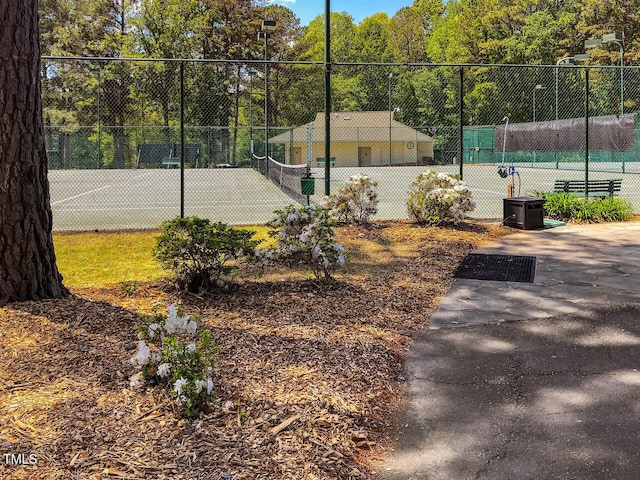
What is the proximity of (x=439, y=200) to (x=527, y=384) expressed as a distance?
5.67 m

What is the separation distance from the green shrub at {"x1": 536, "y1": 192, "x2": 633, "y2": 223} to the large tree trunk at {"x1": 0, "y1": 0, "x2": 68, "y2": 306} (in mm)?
8579

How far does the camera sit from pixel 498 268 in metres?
6.50

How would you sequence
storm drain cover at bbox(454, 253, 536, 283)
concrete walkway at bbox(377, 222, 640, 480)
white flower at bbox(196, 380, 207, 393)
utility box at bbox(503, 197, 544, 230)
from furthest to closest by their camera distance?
utility box at bbox(503, 197, 544, 230), storm drain cover at bbox(454, 253, 536, 283), white flower at bbox(196, 380, 207, 393), concrete walkway at bbox(377, 222, 640, 480)

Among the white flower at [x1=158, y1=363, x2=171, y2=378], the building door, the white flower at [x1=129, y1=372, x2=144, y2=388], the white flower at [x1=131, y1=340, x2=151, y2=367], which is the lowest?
the white flower at [x1=129, y1=372, x2=144, y2=388]

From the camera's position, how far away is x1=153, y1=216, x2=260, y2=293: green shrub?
185 inches

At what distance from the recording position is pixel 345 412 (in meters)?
2.88

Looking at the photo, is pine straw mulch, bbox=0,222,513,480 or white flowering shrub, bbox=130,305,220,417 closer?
pine straw mulch, bbox=0,222,513,480

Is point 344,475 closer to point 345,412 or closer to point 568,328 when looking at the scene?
point 345,412

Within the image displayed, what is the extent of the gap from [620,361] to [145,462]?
2.92 metres

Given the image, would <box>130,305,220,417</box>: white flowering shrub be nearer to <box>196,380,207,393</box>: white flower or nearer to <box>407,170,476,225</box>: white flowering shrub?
<box>196,380,207,393</box>: white flower

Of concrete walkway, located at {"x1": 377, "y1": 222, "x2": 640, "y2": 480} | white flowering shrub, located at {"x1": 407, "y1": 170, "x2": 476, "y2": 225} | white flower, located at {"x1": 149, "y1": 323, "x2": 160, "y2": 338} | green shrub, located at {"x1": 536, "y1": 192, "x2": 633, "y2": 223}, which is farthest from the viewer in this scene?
green shrub, located at {"x1": 536, "y1": 192, "x2": 633, "y2": 223}

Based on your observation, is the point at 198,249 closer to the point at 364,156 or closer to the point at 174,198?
the point at 174,198

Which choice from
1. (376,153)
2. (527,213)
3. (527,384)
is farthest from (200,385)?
(376,153)

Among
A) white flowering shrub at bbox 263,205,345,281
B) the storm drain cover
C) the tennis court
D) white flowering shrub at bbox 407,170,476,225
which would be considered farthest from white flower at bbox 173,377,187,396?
the tennis court
